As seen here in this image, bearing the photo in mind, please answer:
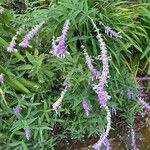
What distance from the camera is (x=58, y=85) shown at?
3098 millimetres

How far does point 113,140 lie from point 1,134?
87cm

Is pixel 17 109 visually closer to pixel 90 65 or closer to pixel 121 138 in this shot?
pixel 90 65

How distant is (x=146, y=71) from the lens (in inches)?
135

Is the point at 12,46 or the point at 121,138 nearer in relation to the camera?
the point at 12,46

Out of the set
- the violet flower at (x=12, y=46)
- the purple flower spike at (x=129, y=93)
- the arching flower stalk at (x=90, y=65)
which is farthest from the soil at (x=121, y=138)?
the violet flower at (x=12, y=46)

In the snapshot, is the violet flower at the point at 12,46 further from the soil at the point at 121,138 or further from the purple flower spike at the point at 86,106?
the soil at the point at 121,138

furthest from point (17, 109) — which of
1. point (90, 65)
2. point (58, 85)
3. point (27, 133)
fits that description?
point (90, 65)

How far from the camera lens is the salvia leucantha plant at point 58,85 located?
2.86 m

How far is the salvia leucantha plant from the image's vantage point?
9.38ft

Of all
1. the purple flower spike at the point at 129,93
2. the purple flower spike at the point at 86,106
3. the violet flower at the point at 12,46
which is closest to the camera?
the violet flower at the point at 12,46

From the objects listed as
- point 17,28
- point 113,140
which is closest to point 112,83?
point 113,140

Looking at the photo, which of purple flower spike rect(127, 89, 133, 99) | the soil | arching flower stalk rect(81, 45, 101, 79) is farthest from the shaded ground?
arching flower stalk rect(81, 45, 101, 79)

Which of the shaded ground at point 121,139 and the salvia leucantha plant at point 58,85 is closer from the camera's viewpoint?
the salvia leucantha plant at point 58,85

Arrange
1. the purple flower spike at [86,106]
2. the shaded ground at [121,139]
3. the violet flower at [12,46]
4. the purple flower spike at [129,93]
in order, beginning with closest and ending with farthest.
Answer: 1. the violet flower at [12,46]
2. the purple flower spike at [86,106]
3. the purple flower spike at [129,93]
4. the shaded ground at [121,139]
